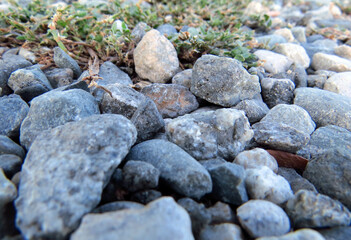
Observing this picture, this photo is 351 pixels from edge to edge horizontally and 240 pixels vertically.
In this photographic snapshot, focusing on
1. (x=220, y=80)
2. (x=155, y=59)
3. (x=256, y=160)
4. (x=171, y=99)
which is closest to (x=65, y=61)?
(x=155, y=59)

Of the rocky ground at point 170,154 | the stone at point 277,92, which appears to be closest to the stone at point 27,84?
the rocky ground at point 170,154

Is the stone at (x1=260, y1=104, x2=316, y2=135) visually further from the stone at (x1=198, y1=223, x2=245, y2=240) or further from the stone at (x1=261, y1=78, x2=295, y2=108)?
the stone at (x1=198, y1=223, x2=245, y2=240)

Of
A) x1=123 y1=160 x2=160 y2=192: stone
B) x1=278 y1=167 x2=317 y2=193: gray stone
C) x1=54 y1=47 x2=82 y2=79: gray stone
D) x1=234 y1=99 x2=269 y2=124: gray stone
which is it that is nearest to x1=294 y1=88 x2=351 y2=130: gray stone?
x1=234 y1=99 x2=269 y2=124: gray stone

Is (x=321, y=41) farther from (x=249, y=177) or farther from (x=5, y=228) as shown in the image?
(x=5, y=228)

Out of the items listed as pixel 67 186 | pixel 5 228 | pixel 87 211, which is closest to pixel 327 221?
pixel 87 211

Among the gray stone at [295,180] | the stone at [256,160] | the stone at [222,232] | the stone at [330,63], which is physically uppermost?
the stone at [330,63]

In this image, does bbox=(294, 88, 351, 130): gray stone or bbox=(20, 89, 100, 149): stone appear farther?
bbox=(294, 88, 351, 130): gray stone

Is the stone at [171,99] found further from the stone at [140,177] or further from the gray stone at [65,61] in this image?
the stone at [140,177]
